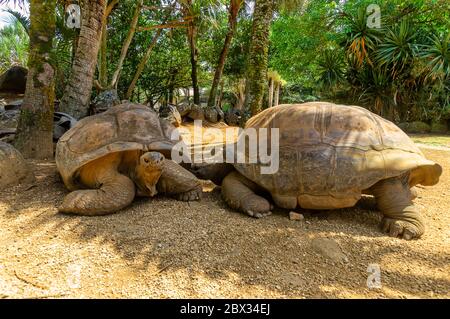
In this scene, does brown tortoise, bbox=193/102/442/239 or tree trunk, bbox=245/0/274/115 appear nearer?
brown tortoise, bbox=193/102/442/239

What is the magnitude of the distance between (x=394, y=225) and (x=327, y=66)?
1363 cm

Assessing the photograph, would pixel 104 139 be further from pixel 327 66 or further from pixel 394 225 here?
pixel 327 66

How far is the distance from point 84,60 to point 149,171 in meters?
3.43

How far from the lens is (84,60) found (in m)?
5.37

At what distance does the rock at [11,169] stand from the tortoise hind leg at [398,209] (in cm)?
399

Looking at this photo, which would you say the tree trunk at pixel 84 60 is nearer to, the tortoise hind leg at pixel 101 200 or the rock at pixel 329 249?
the tortoise hind leg at pixel 101 200

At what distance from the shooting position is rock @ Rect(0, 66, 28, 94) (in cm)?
1123

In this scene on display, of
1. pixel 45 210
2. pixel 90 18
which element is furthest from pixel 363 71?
pixel 45 210

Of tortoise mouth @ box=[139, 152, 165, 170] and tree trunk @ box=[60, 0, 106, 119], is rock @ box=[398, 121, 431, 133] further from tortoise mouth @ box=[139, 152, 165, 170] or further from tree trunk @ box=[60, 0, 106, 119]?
tortoise mouth @ box=[139, 152, 165, 170]

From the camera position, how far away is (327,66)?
14.9 metres

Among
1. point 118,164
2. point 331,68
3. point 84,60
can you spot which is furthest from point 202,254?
point 331,68

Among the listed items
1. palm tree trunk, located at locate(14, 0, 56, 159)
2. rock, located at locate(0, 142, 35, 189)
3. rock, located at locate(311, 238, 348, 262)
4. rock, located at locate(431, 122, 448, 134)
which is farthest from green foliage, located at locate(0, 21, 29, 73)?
rock, located at locate(311, 238, 348, 262)

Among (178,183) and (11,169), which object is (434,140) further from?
(11,169)

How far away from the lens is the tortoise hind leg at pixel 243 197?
3084mm
